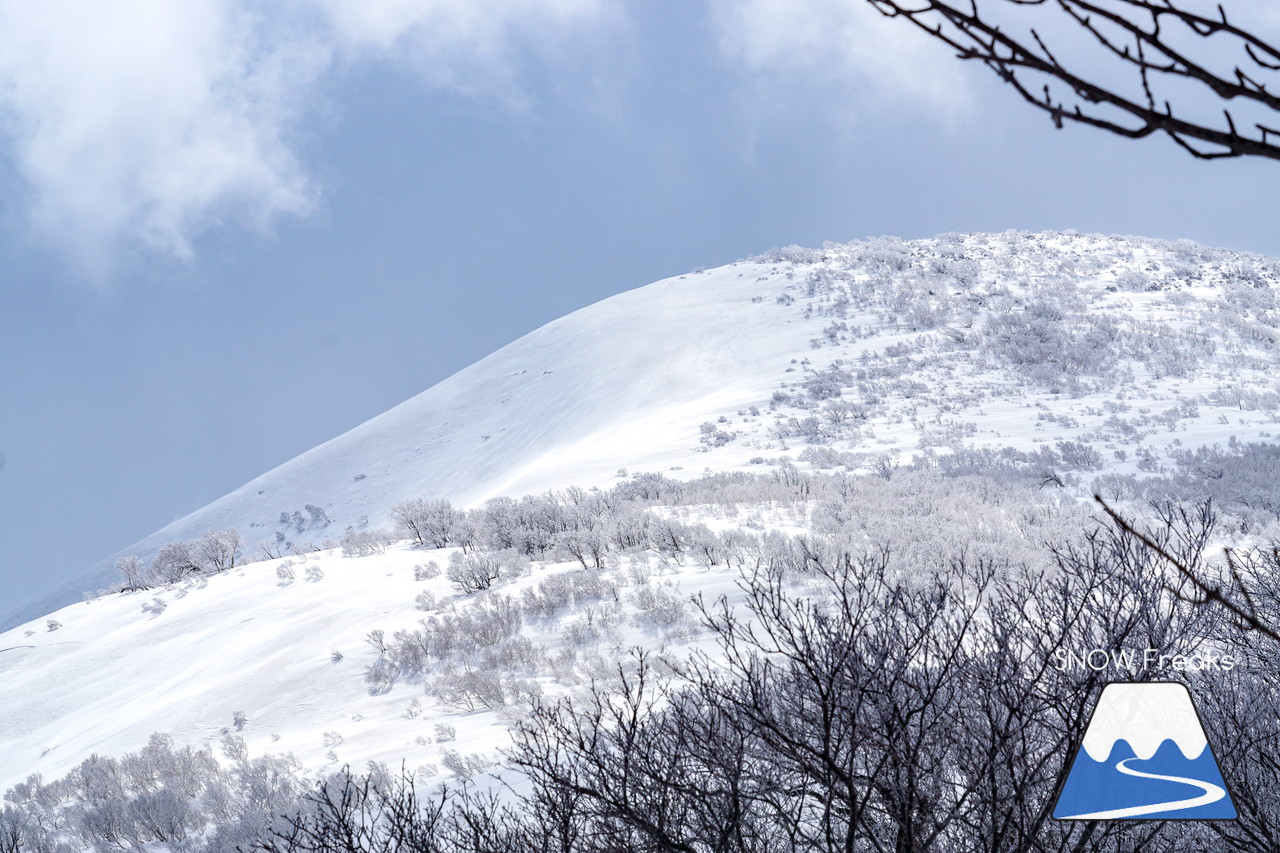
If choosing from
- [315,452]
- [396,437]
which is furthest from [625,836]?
[315,452]

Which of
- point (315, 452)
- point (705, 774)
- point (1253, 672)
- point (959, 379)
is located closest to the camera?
point (705, 774)

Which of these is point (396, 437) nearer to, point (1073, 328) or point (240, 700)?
point (240, 700)

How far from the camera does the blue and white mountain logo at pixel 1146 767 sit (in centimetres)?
282

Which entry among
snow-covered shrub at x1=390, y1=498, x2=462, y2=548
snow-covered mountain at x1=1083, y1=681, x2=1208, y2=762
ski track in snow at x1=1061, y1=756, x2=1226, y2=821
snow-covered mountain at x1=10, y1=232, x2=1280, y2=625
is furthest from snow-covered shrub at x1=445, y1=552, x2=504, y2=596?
ski track in snow at x1=1061, y1=756, x2=1226, y2=821

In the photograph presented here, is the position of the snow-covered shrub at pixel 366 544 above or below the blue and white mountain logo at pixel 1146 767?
above

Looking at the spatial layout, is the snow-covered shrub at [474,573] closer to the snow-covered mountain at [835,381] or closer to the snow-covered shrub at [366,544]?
the snow-covered shrub at [366,544]

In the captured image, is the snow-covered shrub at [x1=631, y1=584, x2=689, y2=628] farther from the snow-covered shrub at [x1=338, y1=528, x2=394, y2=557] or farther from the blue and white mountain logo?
the snow-covered shrub at [x1=338, y1=528, x2=394, y2=557]

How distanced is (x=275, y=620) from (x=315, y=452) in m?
31.0

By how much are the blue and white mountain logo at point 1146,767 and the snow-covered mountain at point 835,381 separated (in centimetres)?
1761

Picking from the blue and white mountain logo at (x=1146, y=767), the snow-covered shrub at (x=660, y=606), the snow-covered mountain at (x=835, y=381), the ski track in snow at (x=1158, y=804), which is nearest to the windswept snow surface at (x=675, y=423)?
the snow-covered mountain at (x=835, y=381)

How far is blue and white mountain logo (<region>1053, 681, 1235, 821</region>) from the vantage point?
9.25ft

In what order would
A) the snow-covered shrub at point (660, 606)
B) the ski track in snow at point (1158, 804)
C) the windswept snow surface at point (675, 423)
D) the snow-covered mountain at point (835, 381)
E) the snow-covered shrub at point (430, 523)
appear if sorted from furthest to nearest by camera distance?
the snow-covered mountain at point (835, 381) < the snow-covered shrub at point (430, 523) < the windswept snow surface at point (675, 423) < the snow-covered shrub at point (660, 606) < the ski track in snow at point (1158, 804)

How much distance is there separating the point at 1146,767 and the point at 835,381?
28166mm

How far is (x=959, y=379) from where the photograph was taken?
29328 mm
